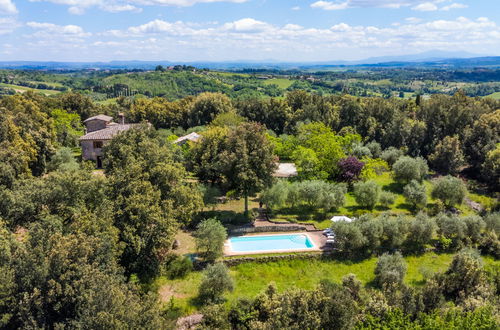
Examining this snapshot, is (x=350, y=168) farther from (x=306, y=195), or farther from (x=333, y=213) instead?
(x=306, y=195)

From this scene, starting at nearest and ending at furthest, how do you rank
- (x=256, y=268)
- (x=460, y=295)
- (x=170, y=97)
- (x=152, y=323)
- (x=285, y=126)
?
(x=152, y=323), (x=460, y=295), (x=256, y=268), (x=285, y=126), (x=170, y=97)

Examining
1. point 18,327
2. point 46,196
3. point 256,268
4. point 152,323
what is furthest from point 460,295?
point 46,196

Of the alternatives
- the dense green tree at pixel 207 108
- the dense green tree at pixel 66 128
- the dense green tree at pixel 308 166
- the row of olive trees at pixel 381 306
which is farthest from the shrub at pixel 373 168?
the dense green tree at pixel 66 128

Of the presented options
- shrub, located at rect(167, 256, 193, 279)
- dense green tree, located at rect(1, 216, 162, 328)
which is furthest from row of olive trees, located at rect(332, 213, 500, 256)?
dense green tree, located at rect(1, 216, 162, 328)

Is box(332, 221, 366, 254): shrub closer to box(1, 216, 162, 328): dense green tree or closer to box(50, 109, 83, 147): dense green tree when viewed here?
box(1, 216, 162, 328): dense green tree

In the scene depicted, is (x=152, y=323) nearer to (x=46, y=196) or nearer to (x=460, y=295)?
(x=46, y=196)

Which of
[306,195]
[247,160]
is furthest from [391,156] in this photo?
[247,160]

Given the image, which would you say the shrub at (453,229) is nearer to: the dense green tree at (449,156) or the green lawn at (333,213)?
the green lawn at (333,213)
